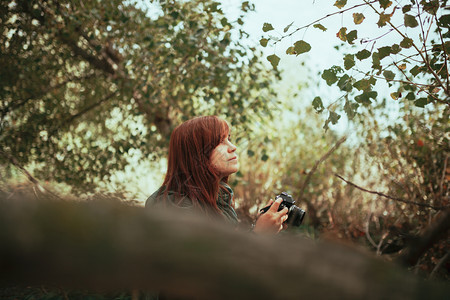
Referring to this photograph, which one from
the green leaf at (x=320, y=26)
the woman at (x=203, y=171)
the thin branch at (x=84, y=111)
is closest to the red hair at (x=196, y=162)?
the woman at (x=203, y=171)

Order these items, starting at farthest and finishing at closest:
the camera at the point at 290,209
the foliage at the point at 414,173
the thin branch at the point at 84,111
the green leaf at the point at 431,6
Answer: the thin branch at the point at 84,111
the foliage at the point at 414,173
the camera at the point at 290,209
the green leaf at the point at 431,6

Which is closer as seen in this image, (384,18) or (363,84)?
(384,18)

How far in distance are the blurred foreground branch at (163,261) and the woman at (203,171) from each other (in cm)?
129

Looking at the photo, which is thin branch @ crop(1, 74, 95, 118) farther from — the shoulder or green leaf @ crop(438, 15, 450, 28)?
green leaf @ crop(438, 15, 450, 28)

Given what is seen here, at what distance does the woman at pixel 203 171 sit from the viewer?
208 centimetres

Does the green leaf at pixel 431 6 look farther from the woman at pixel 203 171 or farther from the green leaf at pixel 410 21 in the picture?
the woman at pixel 203 171

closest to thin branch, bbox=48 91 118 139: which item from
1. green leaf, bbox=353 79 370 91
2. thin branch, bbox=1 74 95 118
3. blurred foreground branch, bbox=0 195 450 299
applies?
thin branch, bbox=1 74 95 118

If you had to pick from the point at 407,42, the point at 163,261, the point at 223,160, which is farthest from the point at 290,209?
the point at 163,261

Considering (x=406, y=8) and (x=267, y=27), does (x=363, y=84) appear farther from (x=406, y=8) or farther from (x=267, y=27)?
(x=267, y=27)

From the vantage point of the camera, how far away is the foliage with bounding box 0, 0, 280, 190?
3797 millimetres

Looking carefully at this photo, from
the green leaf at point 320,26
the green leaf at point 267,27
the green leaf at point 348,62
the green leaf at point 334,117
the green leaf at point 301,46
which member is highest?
the green leaf at point 320,26

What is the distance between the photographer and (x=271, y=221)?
2057 mm

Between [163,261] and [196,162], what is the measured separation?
1.46m

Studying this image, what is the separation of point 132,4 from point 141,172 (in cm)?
214
